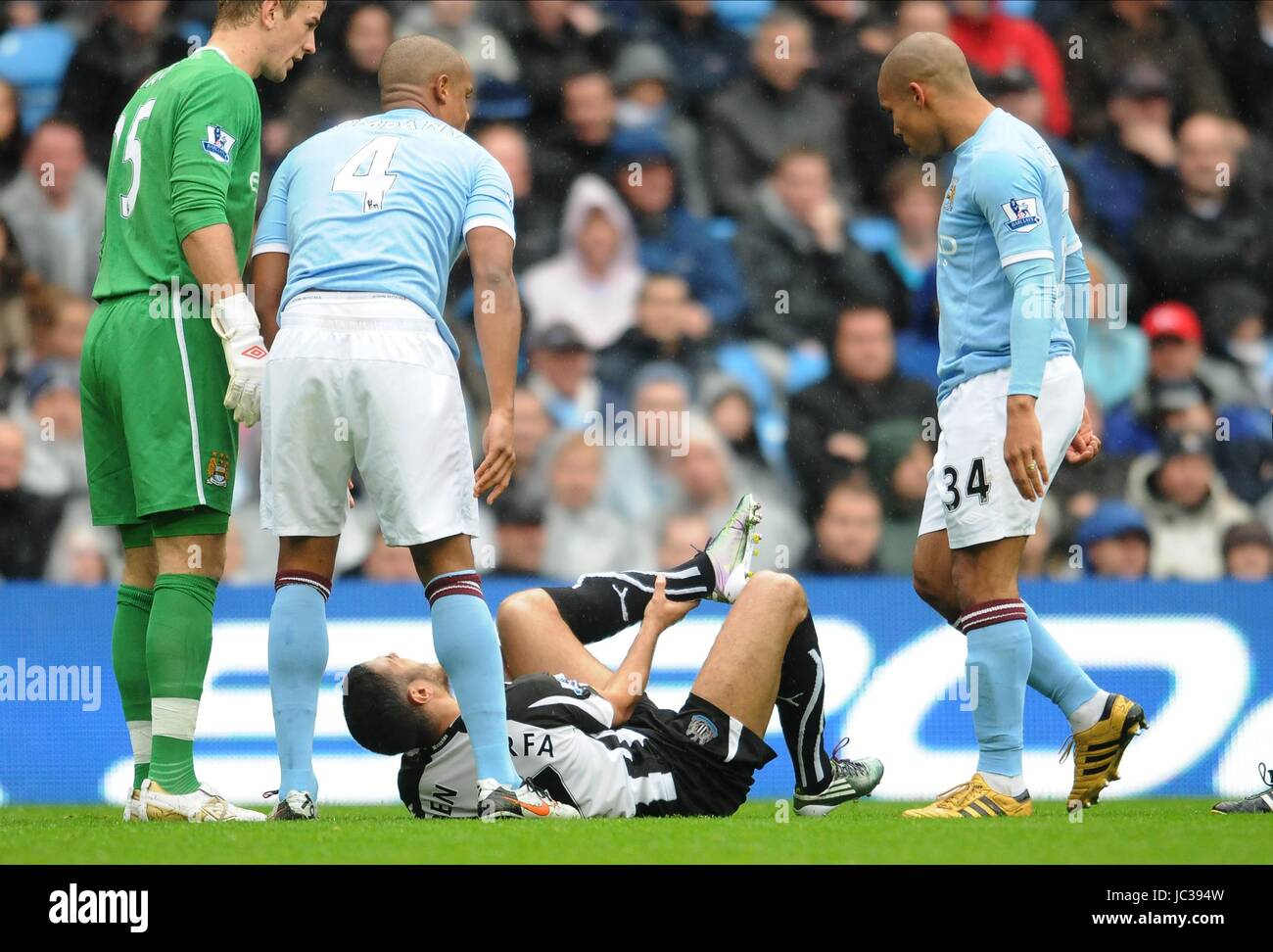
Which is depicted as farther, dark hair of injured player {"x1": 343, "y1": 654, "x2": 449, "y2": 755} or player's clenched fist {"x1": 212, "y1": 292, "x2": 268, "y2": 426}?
dark hair of injured player {"x1": 343, "y1": 654, "x2": 449, "y2": 755}

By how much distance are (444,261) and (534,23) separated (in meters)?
4.67

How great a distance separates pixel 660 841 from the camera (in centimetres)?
390

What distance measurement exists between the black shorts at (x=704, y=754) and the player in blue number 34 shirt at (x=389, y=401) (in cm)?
38

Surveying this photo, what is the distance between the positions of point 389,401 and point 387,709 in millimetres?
909

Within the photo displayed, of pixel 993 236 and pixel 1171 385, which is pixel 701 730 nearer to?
pixel 993 236

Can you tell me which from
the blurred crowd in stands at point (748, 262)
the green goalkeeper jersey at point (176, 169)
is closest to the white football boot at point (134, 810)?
the green goalkeeper jersey at point (176, 169)

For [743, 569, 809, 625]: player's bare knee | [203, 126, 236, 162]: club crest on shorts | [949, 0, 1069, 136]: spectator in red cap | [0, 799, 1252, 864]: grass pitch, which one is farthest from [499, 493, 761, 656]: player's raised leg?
[949, 0, 1069, 136]: spectator in red cap

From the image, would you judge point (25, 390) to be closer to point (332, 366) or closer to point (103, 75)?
point (103, 75)

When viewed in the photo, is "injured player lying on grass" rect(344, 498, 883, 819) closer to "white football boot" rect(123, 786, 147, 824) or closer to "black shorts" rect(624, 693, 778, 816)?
"black shorts" rect(624, 693, 778, 816)

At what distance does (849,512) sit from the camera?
7898 millimetres

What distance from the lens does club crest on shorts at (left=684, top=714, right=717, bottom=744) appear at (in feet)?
16.3

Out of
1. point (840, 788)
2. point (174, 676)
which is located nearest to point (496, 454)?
point (174, 676)

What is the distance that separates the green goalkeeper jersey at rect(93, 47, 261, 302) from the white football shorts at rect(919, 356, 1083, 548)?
208cm
